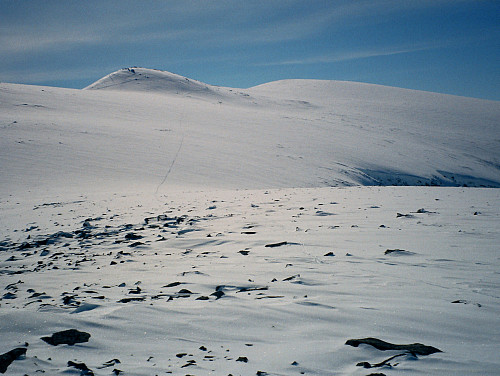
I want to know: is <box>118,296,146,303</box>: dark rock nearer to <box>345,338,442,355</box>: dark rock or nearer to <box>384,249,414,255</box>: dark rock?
<box>345,338,442,355</box>: dark rock

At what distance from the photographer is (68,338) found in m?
3.47

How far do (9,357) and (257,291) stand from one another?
254 centimetres

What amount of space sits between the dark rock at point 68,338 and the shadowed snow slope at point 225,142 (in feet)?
45.4

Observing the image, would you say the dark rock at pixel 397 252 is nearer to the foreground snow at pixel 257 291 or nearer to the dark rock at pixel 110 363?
the foreground snow at pixel 257 291

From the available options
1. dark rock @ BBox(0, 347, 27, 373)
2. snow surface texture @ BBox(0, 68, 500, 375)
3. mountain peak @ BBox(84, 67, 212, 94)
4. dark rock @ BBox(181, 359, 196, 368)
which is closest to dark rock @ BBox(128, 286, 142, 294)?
snow surface texture @ BBox(0, 68, 500, 375)

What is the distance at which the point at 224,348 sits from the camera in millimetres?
3379

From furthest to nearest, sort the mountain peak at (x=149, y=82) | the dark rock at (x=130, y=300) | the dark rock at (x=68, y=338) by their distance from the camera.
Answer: the mountain peak at (x=149, y=82) < the dark rock at (x=130, y=300) < the dark rock at (x=68, y=338)

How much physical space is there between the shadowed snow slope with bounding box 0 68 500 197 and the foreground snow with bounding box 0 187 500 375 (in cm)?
993

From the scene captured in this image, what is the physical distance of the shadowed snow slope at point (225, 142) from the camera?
19.5 metres

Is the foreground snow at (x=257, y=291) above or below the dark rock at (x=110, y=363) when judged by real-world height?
above

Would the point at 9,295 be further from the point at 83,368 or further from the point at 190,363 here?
the point at 190,363

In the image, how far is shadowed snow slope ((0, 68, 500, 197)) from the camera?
19547 millimetres

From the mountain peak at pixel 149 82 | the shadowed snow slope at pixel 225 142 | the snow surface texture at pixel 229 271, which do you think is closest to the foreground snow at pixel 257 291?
the snow surface texture at pixel 229 271

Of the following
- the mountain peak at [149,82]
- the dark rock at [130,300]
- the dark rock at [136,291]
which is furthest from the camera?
the mountain peak at [149,82]
